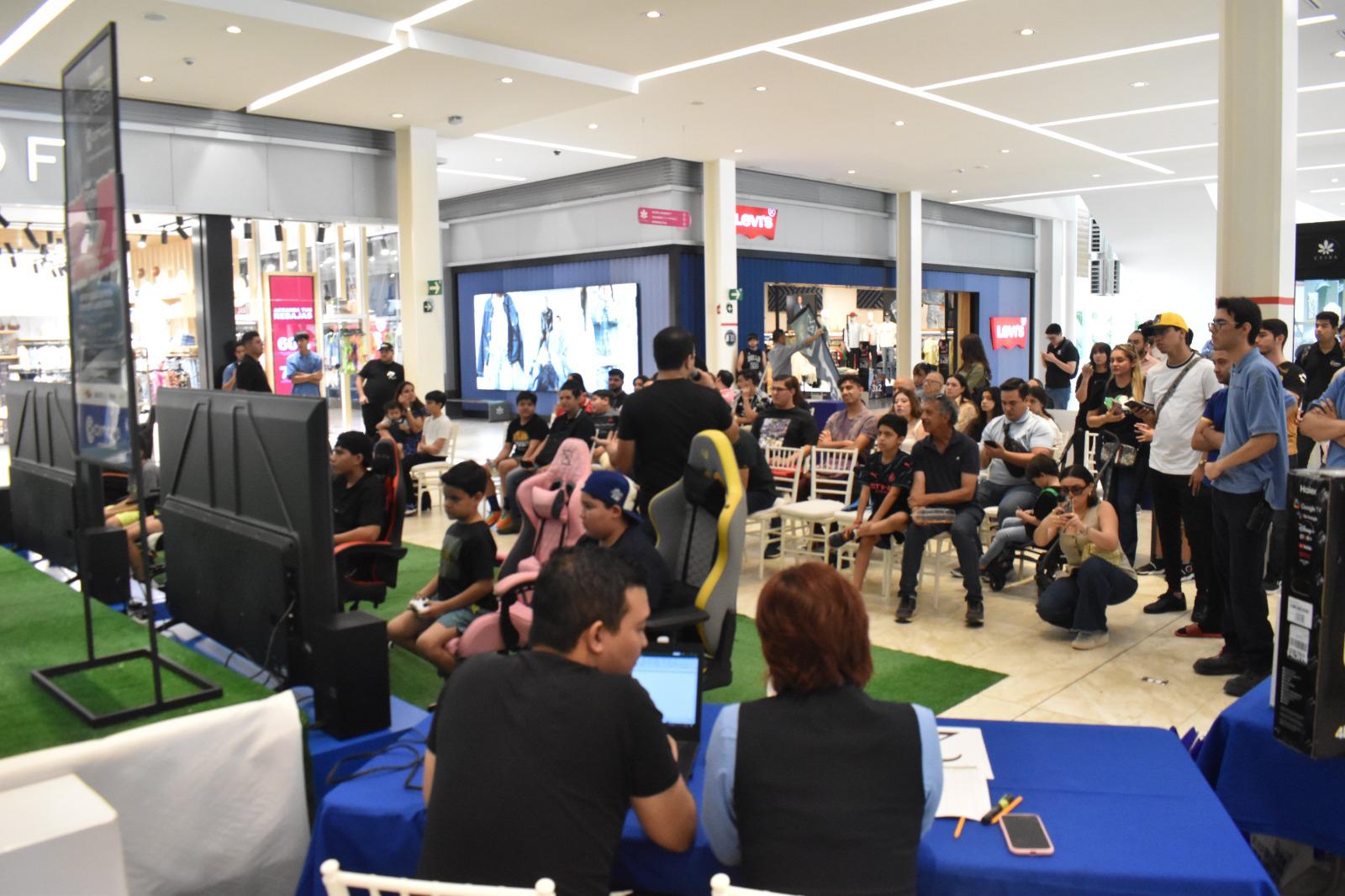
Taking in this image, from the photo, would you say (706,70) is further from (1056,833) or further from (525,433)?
(1056,833)

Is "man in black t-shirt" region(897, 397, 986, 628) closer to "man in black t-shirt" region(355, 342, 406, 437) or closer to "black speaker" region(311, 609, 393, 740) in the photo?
"black speaker" region(311, 609, 393, 740)

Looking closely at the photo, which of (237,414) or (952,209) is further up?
(952,209)

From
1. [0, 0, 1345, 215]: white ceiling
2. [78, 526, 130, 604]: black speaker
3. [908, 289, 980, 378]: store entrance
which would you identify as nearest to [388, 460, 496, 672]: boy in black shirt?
[78, 526, 130, 604]: black speaker


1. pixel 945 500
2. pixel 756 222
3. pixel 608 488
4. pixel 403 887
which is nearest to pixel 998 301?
pixel 756 222

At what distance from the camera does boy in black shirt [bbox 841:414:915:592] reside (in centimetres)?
609

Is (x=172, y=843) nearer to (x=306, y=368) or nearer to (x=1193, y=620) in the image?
(x=1193, y=620)

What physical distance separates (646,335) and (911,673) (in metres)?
11.6

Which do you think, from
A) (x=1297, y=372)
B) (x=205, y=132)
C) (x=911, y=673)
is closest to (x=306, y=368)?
(x=205, y=132)

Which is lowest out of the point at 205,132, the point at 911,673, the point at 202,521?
the point at 911,673

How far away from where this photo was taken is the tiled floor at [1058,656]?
437 cm

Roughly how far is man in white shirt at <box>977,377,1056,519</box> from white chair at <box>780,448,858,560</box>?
0.89 metres

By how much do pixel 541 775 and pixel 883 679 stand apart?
3.25 m

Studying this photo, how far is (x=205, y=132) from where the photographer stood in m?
10.6

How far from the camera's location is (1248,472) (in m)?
4.29
